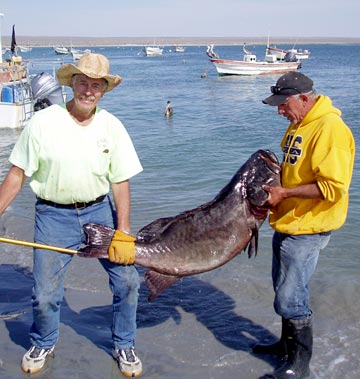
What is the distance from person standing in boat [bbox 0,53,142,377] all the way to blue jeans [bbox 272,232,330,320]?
1.18 metres

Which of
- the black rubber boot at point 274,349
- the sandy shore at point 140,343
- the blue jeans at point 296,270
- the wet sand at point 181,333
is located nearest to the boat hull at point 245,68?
the wet sand at point 181,333

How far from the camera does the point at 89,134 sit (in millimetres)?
4293

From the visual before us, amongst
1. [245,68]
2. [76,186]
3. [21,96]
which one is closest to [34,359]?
[76,186]

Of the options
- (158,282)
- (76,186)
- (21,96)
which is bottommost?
(21,96)

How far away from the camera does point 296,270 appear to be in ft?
14.3

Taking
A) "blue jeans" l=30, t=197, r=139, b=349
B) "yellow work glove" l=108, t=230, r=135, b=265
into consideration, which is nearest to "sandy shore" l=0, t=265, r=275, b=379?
"blue jeans" l=30, t=197, r=139, b=349

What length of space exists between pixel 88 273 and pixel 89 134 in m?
3.40

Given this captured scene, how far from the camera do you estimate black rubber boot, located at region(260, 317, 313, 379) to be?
4.50 m

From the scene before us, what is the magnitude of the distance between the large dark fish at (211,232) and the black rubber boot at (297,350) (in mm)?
695

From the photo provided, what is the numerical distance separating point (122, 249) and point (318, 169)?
1598 mm

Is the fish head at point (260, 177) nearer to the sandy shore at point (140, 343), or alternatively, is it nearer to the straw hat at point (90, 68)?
the straw hat at point (90, 68)

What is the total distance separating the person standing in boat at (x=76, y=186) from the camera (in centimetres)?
423

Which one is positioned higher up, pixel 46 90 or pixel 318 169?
pixel 318 169

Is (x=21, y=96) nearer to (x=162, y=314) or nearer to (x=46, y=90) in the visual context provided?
(x=46, y=90)
